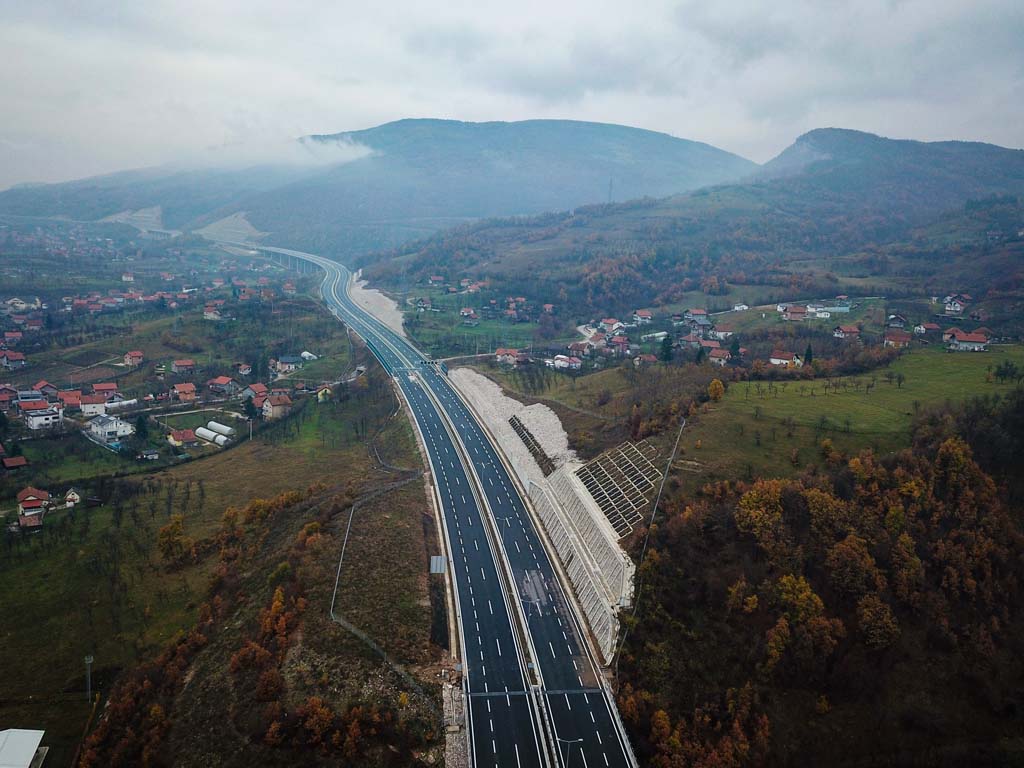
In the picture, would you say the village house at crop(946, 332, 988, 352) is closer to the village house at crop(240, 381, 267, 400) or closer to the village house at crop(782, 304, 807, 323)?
the village house at crop(782, 304, 807, 323)

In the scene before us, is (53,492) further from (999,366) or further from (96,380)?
(999,366)

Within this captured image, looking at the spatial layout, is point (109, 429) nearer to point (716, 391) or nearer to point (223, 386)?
point (223, 386)

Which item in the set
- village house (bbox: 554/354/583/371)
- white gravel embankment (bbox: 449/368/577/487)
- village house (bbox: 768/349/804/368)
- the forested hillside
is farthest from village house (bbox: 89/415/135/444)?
village house (bbox: 768/349/804/368)

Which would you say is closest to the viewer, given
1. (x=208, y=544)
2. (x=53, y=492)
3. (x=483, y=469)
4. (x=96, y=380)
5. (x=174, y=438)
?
(x=208, y=544)

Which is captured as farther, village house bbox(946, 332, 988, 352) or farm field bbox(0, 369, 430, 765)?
village house bbox(946, 332, 988, 352)

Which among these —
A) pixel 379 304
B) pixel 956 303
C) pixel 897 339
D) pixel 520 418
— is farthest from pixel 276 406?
pixel 956 303

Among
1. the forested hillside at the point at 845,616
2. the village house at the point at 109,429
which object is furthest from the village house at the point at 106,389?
the forested hillside at the point at 845,616

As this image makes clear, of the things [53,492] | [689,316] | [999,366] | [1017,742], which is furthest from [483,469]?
[689,316]
